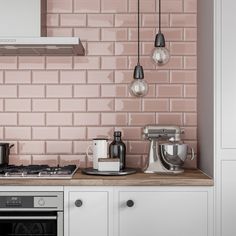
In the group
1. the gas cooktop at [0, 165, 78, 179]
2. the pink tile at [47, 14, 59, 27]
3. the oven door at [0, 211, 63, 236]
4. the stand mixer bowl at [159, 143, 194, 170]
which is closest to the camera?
the oven door at [0, 211, 63, 236]

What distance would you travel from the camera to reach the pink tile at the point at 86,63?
285 centimetres

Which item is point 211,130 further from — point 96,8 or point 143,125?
point 96,8

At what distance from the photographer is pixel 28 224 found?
2.23 meters

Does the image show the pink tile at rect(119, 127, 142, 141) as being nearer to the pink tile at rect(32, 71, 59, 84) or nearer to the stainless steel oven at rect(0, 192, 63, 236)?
the pink tile at rect(32, 71, 59, 84)

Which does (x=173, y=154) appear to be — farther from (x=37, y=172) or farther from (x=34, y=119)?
(x=34, y=119)

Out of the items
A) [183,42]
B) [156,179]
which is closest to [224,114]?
[156,179]

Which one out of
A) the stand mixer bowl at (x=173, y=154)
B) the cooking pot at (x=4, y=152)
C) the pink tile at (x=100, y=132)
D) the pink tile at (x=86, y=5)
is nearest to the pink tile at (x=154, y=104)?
the pink tile at (x=100, y=132)

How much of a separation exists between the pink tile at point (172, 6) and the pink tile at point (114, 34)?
31 cm

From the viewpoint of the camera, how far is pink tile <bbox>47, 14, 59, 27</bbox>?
284 cm

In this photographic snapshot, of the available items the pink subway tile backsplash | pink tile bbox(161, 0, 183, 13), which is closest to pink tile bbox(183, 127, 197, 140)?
the pink subway tile backsplash

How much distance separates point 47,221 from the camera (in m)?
2.23

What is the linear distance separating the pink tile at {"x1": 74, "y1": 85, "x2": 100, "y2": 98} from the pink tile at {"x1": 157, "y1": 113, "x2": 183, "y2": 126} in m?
0.45

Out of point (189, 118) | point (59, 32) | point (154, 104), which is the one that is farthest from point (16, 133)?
point (189, 118)

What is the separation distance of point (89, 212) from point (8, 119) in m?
0.97
